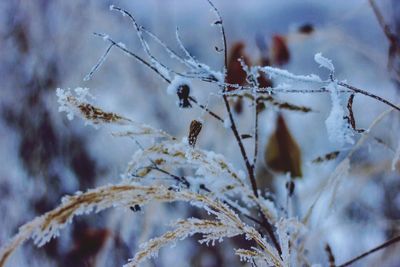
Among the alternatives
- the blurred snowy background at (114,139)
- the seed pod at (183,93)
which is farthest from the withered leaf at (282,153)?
the seed pod at (183,93)

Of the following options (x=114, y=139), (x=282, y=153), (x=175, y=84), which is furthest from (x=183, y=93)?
(x=114, y=139)

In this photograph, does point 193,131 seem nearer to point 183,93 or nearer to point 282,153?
point 183,93

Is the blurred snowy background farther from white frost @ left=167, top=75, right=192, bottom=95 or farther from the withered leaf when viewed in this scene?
white frost @ left=167, top=75, right=192, bottom=95

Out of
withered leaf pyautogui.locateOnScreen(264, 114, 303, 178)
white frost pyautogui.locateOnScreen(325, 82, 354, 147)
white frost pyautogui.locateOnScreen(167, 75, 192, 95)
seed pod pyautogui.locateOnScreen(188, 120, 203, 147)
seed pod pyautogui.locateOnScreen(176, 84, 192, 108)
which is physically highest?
withered leaf pyautogui.locateOnScreen(264, 114, 303, 178)

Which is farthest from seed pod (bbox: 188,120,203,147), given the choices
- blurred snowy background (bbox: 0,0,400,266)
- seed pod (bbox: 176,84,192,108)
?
blurred snowy background (bbox: 0,0,400,266)

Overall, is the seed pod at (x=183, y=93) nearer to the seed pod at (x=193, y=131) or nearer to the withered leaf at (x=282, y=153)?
the seed pod at (x=193, y=131)

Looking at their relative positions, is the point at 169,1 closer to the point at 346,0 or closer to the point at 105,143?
the point at 105,143
